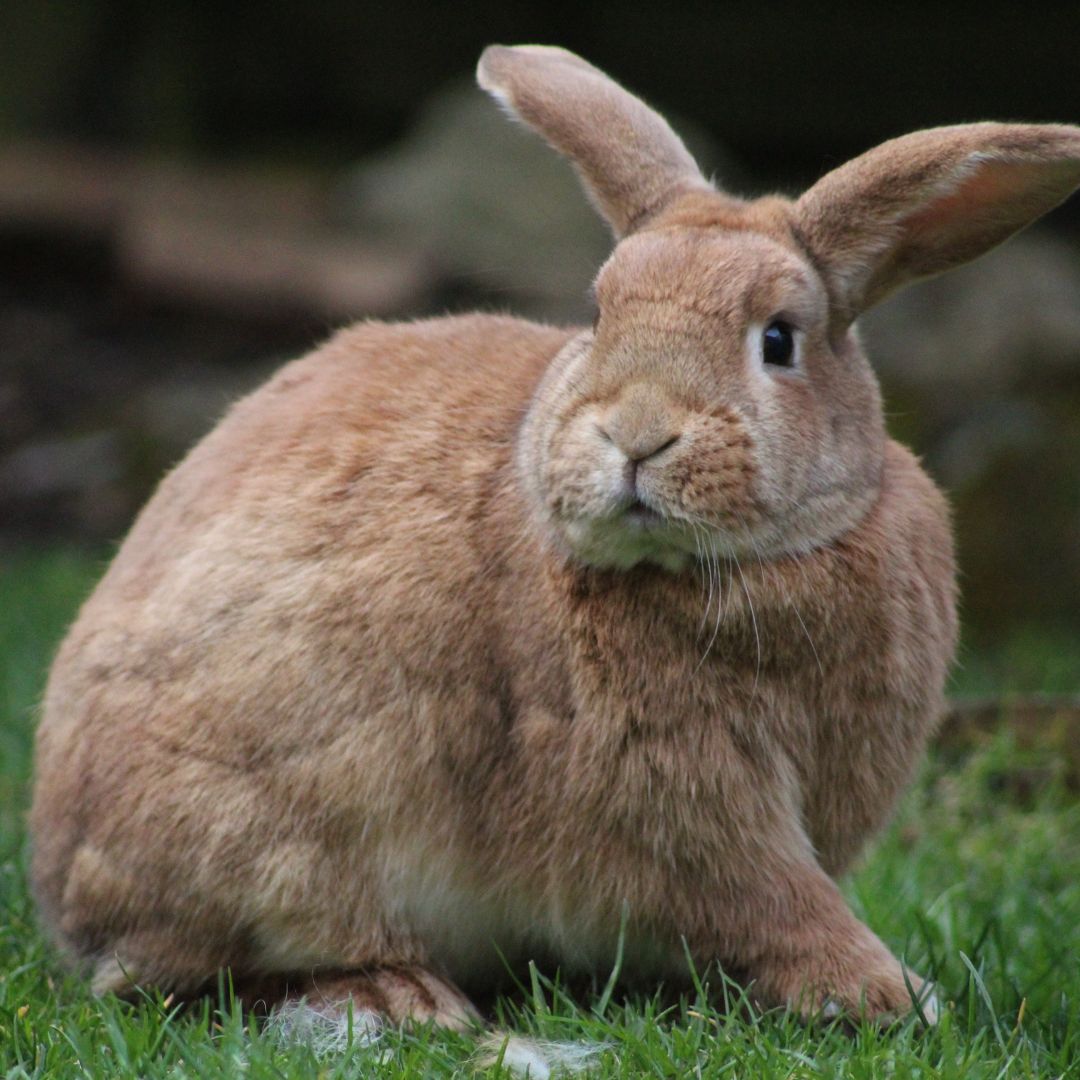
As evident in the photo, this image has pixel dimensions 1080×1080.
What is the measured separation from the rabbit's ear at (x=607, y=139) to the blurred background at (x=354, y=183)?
369 centimetres

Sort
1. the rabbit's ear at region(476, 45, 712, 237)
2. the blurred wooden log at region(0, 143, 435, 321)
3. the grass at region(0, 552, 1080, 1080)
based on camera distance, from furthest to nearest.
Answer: the blurred wooden log at region(0, 143, 435, 321) < the rabbit's ear at region(476, 45, 712, 237) < the grass at region(0, 552, 1080, 1080)

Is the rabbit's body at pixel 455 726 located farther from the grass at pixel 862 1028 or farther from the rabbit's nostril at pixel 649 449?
the rabbit's nostril at pixel 649 449

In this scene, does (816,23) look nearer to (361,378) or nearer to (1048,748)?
(1048,748)

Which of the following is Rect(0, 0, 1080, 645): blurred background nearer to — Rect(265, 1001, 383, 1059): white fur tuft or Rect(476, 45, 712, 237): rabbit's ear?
Rect(476, 45, 712, 237): rabbit's ear

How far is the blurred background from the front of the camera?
7789mm

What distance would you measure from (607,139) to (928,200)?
2.09 feet

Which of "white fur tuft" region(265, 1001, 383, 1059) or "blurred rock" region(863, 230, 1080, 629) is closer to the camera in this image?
"white fur tuft" region(265, 1001, 383, 1059)

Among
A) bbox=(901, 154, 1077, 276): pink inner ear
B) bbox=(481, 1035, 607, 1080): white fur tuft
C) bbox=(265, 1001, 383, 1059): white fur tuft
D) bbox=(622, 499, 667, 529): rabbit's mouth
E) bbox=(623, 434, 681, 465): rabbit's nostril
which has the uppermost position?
bbox=(901, 154, 1077, 276): pink inner ear

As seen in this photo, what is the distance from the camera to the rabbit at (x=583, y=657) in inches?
113

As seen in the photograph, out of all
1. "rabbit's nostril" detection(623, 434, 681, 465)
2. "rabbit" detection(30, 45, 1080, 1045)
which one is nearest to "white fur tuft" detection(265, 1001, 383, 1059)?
"rabbit" detection(30, 45, 1080, 1045)

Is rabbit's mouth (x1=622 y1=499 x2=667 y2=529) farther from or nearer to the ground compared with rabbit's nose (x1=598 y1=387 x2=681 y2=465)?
nearer to the ground

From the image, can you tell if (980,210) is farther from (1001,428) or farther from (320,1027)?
(1001,428)

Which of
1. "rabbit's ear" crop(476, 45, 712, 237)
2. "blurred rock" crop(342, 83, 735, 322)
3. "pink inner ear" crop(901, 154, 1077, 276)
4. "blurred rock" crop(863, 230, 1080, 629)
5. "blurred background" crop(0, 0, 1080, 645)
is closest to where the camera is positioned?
"pink inner ear" crop(901, 154, 1077, 276)

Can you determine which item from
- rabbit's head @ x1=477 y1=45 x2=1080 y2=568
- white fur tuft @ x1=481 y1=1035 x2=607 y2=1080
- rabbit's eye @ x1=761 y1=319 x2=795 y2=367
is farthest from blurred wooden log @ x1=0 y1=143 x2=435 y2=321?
white fur tuft @ x1=481 y1=1035 x2=607 y2=1080
